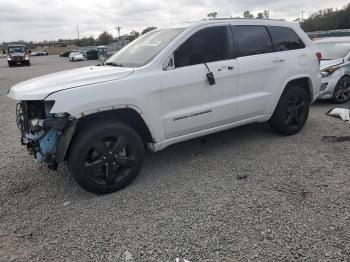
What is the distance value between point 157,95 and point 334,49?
6822 mm

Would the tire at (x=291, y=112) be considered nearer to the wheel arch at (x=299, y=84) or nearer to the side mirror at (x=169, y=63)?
the wheel arch at (x=299, y=84)

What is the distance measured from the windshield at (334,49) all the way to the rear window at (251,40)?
432 centimetres

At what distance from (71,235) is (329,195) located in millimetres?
2707

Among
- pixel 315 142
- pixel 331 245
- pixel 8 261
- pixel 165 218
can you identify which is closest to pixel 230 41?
pixel 315 142

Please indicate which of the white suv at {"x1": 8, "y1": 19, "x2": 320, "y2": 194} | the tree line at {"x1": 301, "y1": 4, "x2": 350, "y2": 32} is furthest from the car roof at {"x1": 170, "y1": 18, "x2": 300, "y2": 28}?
the tree line at {"x1": 301, "y1": 4, "x2": 350, "y2": 32}

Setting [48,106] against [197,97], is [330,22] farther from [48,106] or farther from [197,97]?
[48,106]

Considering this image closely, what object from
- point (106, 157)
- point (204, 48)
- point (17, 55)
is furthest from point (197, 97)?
point (17, 55)

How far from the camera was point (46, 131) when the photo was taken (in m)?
3.51

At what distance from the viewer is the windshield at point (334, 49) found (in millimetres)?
8438

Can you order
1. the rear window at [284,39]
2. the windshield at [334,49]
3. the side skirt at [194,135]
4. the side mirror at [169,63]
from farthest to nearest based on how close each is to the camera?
the windshield at [334,49] → the rear window at [284,39] → the side skirt at [194,135] → the side mirror at [169,63]

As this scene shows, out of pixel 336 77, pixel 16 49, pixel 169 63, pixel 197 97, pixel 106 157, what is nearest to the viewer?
pixel 106 157

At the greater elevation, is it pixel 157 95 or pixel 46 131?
pixel 157 95

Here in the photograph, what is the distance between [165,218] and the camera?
332cm

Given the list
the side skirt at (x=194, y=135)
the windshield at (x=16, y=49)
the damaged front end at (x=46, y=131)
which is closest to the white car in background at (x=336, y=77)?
the side skirt at (x=194, y=135)
